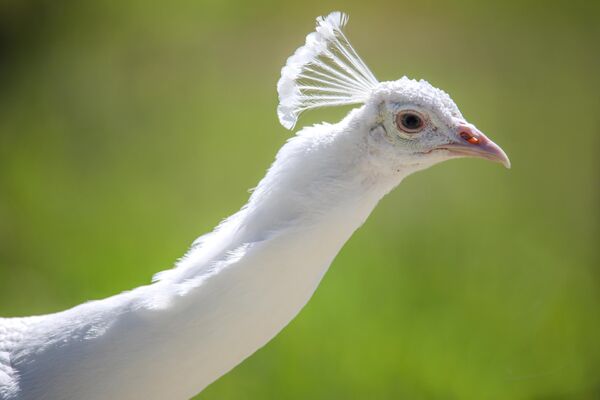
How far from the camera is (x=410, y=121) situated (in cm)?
84

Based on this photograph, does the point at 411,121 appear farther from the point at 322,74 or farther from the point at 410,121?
the point at 322,74

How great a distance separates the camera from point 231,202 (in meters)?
2.38

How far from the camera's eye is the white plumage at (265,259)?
0.80m

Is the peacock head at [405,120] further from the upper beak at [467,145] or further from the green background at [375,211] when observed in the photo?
the green background at [375,211]

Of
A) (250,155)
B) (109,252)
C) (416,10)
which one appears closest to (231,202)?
Result: (250,155)

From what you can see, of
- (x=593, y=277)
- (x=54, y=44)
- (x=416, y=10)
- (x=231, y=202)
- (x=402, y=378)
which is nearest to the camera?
(x=402, y=378)

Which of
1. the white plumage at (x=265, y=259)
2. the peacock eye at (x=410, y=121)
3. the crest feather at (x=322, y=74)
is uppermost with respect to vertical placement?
the crest feather at (x=322, y=74)

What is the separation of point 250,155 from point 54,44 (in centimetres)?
113

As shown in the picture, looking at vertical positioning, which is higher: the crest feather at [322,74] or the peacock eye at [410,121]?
the crest feather at [322,74]

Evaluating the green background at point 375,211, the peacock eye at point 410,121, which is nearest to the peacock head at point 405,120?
the peacock eye at point 410,121

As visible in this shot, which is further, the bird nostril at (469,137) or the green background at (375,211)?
the green background at (375,211)

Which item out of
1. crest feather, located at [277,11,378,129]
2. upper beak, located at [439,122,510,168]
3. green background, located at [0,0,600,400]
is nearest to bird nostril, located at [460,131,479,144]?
upper beak, located at [439,122,510,168]

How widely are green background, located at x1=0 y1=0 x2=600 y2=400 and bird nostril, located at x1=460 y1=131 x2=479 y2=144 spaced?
1.01 meters

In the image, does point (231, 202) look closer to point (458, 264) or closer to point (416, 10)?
point (458, 264)
